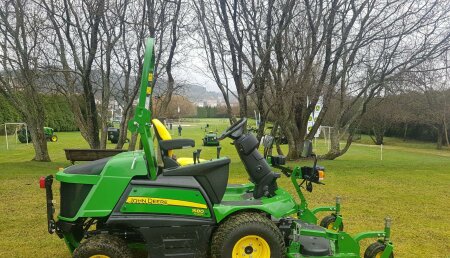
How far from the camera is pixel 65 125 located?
4850cm

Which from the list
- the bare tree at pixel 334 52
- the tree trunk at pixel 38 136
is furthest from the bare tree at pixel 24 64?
the bare tree at pixel 334 52

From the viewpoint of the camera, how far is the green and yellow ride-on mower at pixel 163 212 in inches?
155

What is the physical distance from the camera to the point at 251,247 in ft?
13.6

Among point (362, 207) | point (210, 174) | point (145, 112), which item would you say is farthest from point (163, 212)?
point (362, 207)

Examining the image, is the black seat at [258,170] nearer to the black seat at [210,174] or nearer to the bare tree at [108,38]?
the black seat at [210,174]

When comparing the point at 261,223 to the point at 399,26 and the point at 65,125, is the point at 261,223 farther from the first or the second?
the point at 65,125

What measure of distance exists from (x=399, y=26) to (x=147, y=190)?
554 inches

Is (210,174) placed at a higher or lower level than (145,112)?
lower

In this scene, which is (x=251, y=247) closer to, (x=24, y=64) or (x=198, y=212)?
(x=198, y=212)

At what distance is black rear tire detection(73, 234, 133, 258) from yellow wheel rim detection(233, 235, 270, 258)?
1135mm

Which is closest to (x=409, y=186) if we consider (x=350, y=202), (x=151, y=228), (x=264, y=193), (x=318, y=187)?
(x=318, y=187)

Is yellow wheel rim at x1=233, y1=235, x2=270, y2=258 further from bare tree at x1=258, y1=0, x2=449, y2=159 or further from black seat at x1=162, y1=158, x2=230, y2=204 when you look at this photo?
bare tree at x1=258, y1=0, x2=449, y2=159

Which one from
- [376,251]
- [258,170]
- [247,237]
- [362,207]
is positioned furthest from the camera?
[362,207]

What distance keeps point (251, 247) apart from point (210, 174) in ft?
2.93
